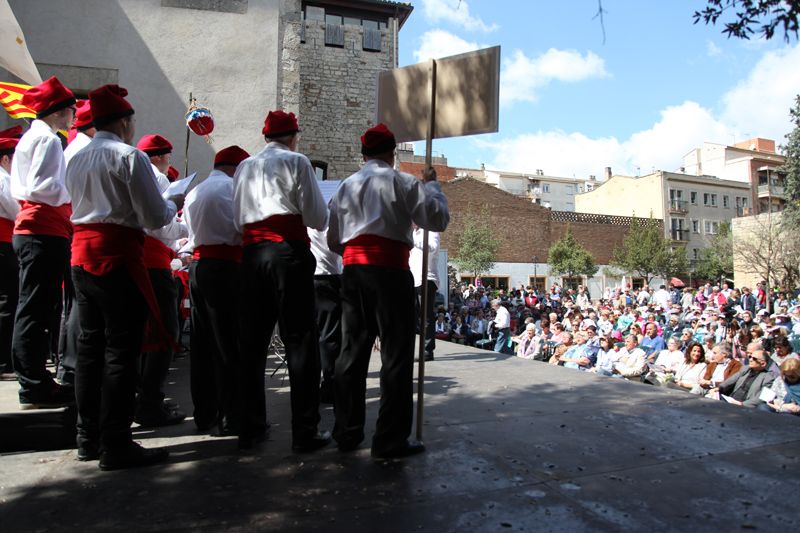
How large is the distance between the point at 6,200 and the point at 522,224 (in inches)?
1921

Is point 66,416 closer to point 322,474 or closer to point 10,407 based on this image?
point 10,407

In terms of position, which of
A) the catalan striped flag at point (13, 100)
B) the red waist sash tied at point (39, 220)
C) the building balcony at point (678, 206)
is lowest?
the red waist sash tied at point (39, 220)

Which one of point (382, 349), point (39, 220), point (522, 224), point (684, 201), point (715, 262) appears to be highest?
point (684, 201)

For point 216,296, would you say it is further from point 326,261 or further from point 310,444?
point 326,261

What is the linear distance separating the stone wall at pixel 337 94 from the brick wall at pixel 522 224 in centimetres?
2066

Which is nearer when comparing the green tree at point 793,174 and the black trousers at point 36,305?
the black trousers at point 36,305

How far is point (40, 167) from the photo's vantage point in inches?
162

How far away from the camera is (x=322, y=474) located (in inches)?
125

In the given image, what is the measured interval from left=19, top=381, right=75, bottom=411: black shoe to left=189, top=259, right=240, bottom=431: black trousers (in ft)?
2.66

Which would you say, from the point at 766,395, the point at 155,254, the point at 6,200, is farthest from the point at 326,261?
the point at 766,395

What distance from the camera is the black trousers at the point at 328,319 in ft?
17.0

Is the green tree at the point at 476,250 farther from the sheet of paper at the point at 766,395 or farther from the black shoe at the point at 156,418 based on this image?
the black shoe at the point at 156,418

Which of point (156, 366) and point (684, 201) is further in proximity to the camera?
point (684, 201)

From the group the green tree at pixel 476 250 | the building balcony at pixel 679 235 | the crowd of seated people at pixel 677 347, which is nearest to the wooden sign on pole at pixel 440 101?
the crowd of seated people at pixel 677 347
